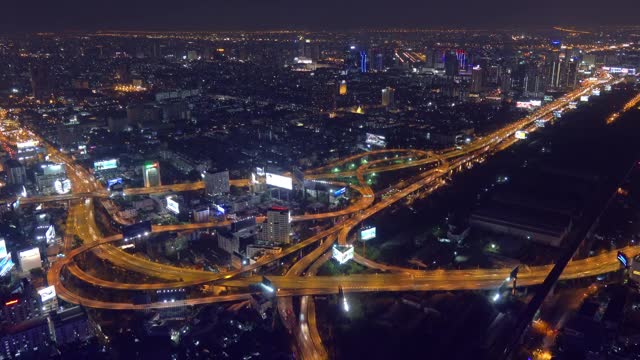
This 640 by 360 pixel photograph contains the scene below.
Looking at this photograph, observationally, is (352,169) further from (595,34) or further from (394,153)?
(595,34)

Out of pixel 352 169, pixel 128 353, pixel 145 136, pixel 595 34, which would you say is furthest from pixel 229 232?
pixel 595 34

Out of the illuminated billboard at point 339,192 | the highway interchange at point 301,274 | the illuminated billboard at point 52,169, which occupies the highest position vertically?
the illuminated billboard at point 52,169

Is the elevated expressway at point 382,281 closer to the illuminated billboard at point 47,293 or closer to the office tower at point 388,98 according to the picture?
the illuminated billboard at point 47,293

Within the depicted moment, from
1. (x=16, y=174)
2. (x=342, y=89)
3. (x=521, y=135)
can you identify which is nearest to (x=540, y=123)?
(x=521, y=135)

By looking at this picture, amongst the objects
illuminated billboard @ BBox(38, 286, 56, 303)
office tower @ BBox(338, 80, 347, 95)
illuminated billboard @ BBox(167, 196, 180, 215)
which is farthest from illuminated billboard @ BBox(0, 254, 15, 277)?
office tower @ BBox(338, 80, 347, 95)

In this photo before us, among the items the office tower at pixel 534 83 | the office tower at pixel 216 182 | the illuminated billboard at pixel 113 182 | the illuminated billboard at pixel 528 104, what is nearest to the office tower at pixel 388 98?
the illuminated billboard at pixel 528 104

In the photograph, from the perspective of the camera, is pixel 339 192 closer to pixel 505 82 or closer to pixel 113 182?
pixel 113 182
